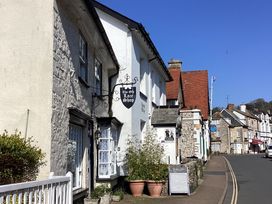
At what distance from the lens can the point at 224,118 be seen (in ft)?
282

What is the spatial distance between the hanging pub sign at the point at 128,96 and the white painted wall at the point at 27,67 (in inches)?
239

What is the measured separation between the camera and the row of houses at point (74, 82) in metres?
8.41

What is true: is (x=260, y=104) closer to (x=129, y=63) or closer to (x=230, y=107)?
(x=230, y=107)

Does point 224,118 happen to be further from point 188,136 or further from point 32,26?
point 32,26

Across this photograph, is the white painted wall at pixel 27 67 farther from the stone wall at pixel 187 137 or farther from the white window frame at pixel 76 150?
the stone wall at pixel 187 137

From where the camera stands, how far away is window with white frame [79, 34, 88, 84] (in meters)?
11.3

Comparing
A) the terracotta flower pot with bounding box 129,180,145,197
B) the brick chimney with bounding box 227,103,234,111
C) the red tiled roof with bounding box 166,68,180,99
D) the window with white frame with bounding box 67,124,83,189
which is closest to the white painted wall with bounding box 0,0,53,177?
the window with white frame with bounding box 67,124,83,189

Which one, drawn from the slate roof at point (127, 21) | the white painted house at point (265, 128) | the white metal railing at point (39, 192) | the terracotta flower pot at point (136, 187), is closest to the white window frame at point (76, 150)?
the white metal railing at point (39, 192)

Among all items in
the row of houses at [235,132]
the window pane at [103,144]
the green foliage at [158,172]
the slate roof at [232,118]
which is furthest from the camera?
the slate roof at [232,118]

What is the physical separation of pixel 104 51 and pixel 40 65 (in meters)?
5.56

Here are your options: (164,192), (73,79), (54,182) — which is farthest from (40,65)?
(164,192)

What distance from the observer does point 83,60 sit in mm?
11734

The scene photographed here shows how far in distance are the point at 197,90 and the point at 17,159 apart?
1567 inches

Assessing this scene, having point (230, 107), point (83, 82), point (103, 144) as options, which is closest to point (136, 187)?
point (103, 144)
